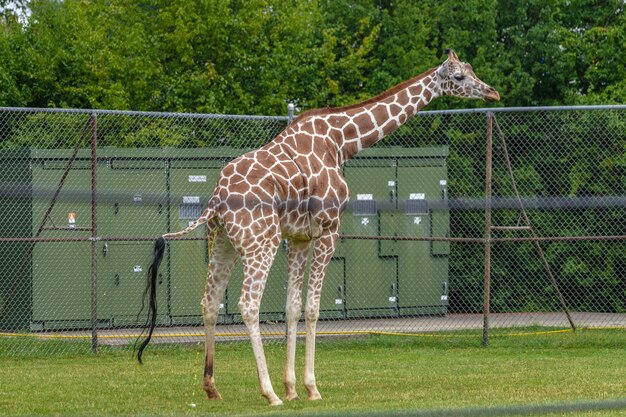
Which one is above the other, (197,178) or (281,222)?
(197,178)

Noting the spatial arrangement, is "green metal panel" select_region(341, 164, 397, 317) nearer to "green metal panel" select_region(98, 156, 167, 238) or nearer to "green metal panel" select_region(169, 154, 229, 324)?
"green metal panel" select_region(169, 154, 229, 324)

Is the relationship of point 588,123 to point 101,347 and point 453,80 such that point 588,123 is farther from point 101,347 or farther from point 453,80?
point 101,347

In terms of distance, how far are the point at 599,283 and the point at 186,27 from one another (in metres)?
7.66

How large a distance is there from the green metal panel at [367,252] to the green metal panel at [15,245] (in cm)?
403

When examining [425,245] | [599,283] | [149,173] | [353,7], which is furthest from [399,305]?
[353,7]

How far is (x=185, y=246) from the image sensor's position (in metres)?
14.8

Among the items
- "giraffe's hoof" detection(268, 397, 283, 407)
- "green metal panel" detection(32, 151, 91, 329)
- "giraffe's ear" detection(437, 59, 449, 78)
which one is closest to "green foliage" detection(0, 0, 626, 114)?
"green metal panel" detection(32, 151, 91, 329)

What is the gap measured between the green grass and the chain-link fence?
0.54 metres

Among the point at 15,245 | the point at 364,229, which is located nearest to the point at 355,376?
the point at 364,229

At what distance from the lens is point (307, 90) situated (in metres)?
19.8

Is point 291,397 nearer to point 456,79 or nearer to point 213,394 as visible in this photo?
point 213,394

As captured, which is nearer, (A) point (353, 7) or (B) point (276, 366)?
(B) point (276, 366)

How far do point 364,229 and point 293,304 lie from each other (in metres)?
6.30

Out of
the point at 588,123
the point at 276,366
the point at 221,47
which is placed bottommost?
the point at 276,366
